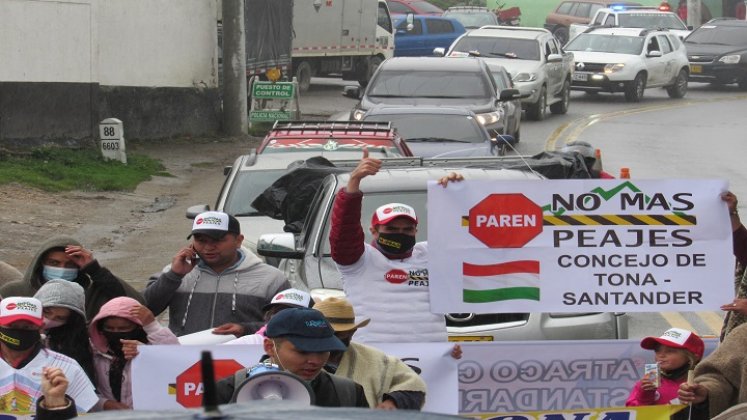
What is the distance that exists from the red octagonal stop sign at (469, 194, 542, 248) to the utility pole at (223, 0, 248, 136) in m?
17.4

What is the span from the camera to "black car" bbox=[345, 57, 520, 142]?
2217 centimetres

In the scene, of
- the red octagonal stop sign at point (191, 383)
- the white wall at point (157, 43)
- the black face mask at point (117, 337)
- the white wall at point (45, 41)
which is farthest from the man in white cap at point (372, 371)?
the white wall at point (157, 43)

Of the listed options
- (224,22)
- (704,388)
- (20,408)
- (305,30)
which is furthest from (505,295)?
(305,30)

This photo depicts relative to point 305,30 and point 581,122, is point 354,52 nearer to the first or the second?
point 305,30

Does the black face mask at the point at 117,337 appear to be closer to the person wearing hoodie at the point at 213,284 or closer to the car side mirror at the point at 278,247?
the person wearing hoodie at the point at 213,284

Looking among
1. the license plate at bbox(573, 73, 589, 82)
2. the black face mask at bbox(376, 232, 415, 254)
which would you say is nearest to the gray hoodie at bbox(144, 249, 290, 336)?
the black face mask at bbox(376, 232, 415, 254)

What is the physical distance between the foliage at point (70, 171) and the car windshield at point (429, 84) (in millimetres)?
3546

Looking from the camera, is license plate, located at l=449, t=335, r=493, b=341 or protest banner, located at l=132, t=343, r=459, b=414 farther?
license plate, located at l=449, t=335, r=493, b=341

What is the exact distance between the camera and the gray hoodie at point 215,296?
776 centimetres

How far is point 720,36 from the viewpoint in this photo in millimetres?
40594

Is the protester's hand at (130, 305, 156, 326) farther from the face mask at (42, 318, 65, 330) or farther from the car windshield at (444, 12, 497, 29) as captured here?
the car windshield at (444, 12, 497, 29)

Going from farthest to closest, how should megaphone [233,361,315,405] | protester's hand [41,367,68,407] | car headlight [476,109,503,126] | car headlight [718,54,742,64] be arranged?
car headlight [718,54,742,64], car headlight [476,109,503,126], protester's hand [41,367,68,407], megaphone [233,361,315,405]

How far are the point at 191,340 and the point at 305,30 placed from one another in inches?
1164

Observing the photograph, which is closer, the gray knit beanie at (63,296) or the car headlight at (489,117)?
the gray knit beanie at (63,296)
